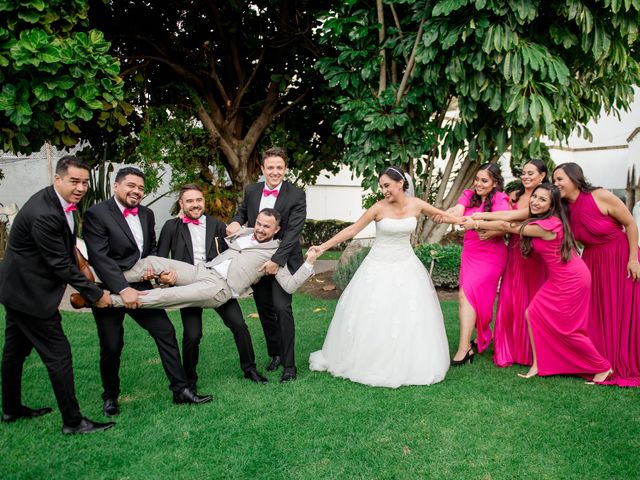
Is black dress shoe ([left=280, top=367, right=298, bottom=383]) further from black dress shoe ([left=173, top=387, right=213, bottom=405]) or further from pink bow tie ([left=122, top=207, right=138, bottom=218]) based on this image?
pink bow tie ([left=122, top=207, right=138, bottom=218])

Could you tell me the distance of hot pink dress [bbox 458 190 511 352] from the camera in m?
5.42

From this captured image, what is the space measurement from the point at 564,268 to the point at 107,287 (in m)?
3.79

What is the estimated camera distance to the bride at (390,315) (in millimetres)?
4801

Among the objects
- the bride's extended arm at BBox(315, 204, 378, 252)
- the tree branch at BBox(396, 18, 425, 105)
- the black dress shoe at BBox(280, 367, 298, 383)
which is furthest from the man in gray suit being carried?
the tree branch at BBox(396, 18, 425, 105)

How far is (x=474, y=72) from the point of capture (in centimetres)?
683

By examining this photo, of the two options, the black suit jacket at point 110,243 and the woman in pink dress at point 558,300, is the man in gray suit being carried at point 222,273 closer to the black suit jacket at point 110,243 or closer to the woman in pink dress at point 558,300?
the black suit jacket at point 110,243

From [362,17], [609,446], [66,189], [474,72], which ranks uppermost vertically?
[362,17]

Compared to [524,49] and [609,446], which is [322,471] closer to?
[609,446]

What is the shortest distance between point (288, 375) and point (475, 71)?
4.41m

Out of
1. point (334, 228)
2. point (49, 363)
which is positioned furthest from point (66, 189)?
point (334, 228)

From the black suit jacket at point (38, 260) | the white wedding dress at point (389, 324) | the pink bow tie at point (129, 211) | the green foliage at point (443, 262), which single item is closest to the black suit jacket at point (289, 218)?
the white wedding dress at point (389, 324)

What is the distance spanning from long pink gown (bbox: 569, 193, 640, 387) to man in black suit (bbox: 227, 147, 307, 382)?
2.50m

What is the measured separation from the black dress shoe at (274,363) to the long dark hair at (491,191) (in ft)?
8.16

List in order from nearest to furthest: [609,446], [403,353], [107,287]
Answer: [609,446], [107,287], [403,353]
